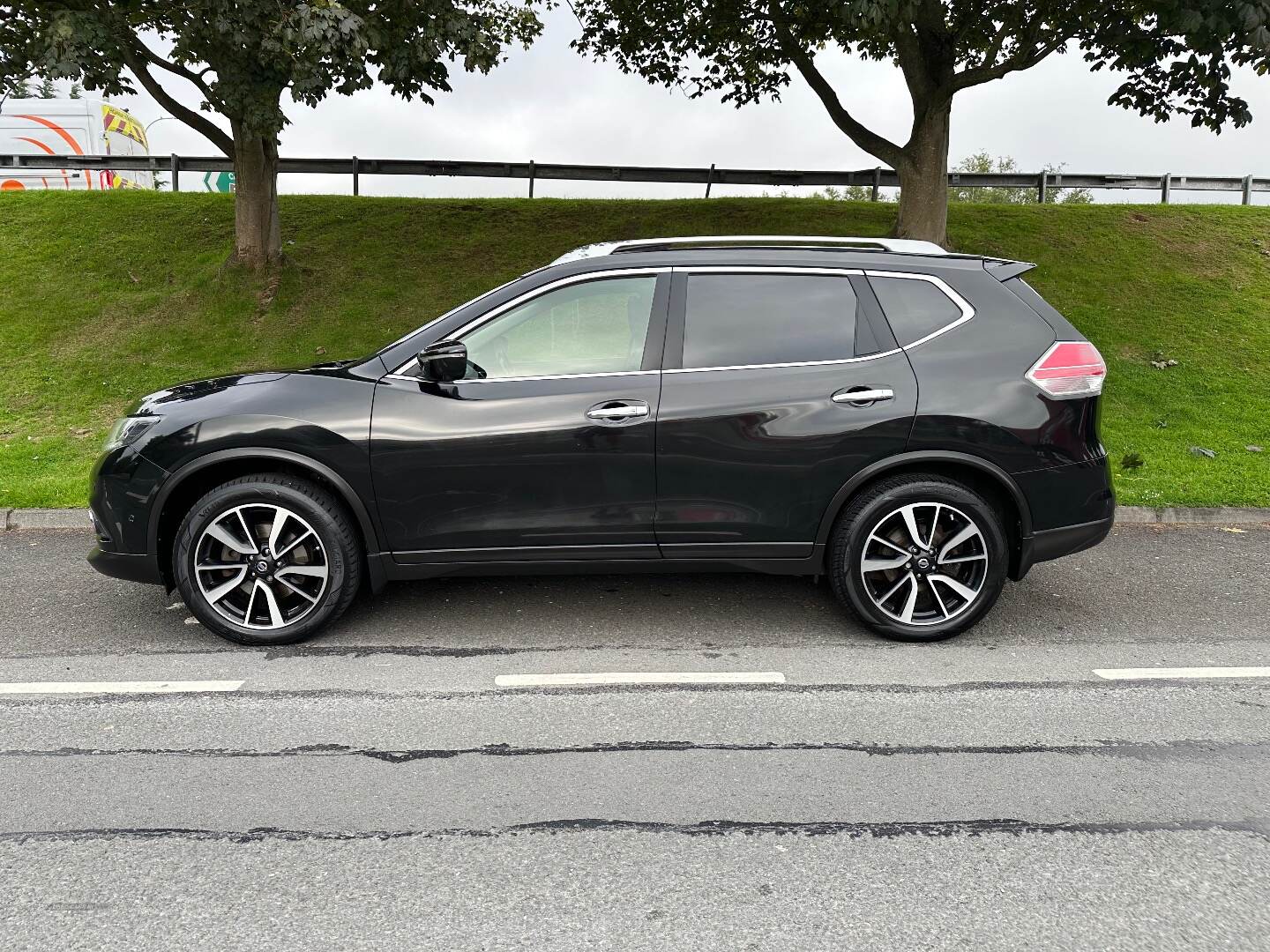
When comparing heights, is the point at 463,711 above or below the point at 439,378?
below

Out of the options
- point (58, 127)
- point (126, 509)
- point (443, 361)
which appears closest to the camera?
point (443, 361)

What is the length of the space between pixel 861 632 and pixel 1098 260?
1149 centimetres

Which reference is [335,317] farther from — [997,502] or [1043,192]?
[1043,192]

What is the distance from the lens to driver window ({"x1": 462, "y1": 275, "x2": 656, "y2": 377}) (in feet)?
14.6

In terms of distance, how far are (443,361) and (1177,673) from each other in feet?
11.6

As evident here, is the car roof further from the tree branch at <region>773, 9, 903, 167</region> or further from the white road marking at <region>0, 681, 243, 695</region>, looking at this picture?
the tree branch at <region>773, 9, 903, 167</region>

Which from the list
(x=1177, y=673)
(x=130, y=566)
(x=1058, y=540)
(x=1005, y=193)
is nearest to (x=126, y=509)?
(x=130, y=566)

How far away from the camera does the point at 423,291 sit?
12867mm

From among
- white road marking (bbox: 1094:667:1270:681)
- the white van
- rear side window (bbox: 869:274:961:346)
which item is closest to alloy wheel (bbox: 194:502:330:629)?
rear side window (bbox: 869:274:961:346)

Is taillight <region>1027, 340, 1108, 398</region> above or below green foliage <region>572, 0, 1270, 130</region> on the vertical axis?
below

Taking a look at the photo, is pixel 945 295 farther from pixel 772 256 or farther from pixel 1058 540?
pixel 1058 540

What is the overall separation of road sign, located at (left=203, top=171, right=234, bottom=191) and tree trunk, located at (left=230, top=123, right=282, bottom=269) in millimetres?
4628

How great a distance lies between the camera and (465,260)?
13.9 meters

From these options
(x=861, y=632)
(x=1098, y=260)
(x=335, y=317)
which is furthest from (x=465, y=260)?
(x=861, y=632)
